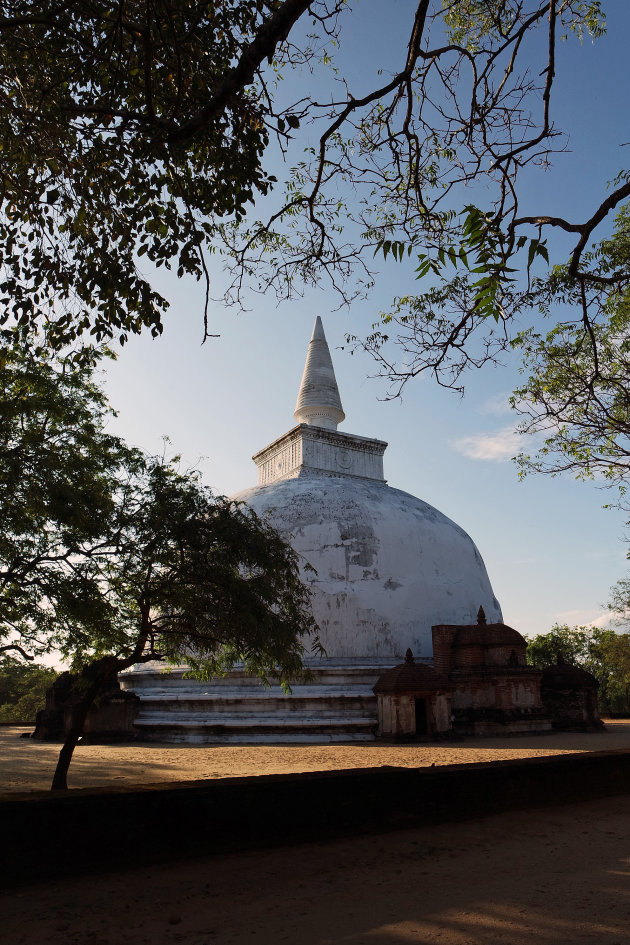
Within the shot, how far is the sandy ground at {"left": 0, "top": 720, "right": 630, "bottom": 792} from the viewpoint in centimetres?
1005

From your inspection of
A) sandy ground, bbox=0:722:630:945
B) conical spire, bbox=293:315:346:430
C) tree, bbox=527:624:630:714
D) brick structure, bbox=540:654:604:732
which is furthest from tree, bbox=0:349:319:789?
tree, bbox=527:624:630:714

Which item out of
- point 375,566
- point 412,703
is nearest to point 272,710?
point 412,703

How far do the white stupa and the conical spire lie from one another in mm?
6121

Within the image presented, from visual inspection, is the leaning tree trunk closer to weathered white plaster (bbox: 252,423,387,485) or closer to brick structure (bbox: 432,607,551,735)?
brick structure (bbox: 432,607,551,735)

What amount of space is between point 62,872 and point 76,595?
3.65 m

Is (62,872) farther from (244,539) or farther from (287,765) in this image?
(287,765)

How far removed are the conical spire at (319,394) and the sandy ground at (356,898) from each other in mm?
22981

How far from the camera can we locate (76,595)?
24.5ft

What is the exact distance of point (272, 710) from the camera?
16672 mm

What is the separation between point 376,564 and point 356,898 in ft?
48.9

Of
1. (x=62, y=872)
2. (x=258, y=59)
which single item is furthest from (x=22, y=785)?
(x=258, y=59)

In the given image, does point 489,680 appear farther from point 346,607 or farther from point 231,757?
point 231,757

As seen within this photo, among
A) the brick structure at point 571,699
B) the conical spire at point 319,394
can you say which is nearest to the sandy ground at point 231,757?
the brick structure at point 571,699

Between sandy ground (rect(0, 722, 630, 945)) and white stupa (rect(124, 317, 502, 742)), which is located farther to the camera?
white stupa (rect(124, 317, 502, 742))
